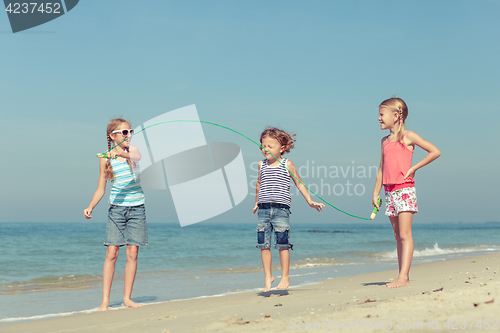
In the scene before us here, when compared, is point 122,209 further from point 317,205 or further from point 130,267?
point 317,205

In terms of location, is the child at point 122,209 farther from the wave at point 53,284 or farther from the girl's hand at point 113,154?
the wave at point 53,284

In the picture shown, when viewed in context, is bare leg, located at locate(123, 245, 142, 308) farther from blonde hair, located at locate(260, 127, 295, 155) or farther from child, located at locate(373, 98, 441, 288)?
child, located at locate(373, 98, 441, 288)

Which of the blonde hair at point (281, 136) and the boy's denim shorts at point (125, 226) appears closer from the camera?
the boy's denim shorts at point (125, 226)

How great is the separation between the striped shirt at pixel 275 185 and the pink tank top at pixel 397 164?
950 mm

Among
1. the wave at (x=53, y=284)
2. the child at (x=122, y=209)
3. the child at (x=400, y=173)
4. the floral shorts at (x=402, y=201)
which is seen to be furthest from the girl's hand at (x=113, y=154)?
the wave at (x=53, y=284)

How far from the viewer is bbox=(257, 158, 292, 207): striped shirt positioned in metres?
4.35

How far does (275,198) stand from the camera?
171 inches

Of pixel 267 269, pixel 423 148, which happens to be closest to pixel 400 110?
pixel 423 148

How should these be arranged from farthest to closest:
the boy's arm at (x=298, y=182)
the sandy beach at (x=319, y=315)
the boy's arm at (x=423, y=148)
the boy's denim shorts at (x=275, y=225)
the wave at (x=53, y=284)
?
the wave at (x=53, y=284) → the boy's arm at (x=298, y=182) → the boy's denim shorts at (x=275, y=225) → the boy's arm at (x=423, y=148) → the sandy beach at (x=319, y=315)

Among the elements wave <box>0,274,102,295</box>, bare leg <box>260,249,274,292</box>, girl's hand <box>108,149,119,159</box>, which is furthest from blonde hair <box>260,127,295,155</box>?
wave <box>0,274,102,295</box>

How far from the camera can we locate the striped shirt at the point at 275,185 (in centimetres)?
435

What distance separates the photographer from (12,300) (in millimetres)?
5422

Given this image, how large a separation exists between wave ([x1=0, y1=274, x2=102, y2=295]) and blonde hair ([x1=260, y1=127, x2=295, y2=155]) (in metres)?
3.91

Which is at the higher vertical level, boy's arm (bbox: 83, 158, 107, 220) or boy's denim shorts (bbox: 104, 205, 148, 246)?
boy's arm (bbox: 83, 158, 107, 220)
